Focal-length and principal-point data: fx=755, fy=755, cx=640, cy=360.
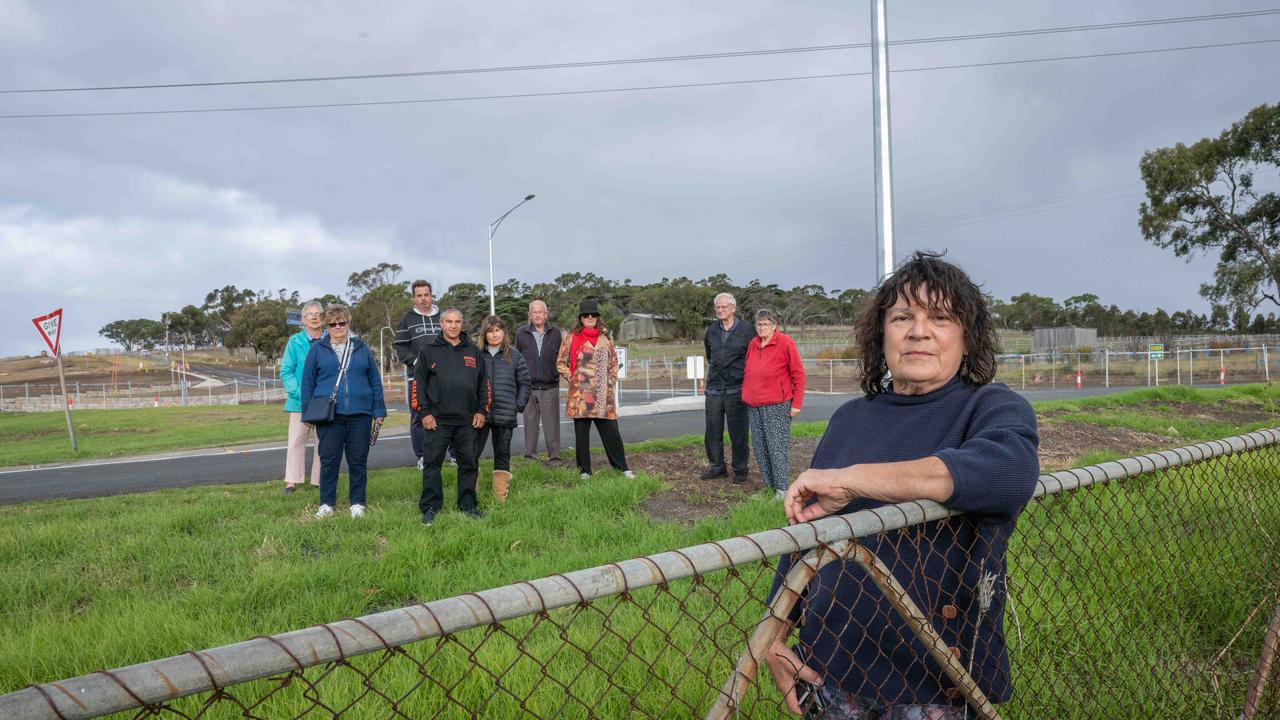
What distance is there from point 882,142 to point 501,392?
4599 mm

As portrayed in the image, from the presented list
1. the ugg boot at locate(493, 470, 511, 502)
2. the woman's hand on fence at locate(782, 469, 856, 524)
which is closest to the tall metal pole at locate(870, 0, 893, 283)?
the ugg boot at locate(493, 470, 511, 502)

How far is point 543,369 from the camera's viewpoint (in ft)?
29.1

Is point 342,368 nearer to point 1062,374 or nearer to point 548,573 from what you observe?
point 548,573

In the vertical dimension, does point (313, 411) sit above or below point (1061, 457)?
above

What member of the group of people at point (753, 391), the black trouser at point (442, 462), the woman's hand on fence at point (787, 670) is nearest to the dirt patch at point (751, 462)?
the group of people at point (753, 391)

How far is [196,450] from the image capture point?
13547 millimetres

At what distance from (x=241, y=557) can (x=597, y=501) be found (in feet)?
8.70

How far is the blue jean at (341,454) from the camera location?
6.36m

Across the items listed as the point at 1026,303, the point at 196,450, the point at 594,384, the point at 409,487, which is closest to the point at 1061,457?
the point at 594,384

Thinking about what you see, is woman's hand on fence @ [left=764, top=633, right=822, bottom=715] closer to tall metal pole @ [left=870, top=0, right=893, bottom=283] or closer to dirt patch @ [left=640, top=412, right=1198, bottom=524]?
dirt patch @ [left=640, top=412, right=1198, bottom=524]

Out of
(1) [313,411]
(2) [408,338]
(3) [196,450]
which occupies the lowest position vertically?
(3) [196,450]

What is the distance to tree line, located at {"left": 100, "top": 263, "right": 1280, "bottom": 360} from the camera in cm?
6775

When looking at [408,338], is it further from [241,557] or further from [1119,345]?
[1119,345]

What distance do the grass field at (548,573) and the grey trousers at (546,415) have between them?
5.88ft
